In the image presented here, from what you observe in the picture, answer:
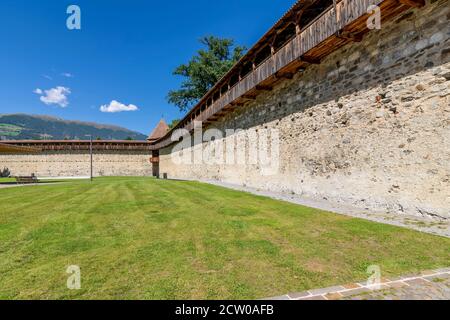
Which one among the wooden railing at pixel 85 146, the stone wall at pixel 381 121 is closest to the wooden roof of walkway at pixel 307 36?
the stone wall at pixel 381 121

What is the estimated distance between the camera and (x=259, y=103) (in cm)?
1227

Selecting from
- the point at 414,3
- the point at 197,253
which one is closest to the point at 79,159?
the point at 197,253

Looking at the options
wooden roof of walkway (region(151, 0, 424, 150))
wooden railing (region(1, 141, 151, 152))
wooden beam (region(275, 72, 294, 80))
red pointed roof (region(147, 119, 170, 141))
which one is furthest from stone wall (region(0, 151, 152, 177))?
wooden beam (region(275, 72, 294, 80))

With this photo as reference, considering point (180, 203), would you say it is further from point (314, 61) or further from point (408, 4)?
point (408, 4)

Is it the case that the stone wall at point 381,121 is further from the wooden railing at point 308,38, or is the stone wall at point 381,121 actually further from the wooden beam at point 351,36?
the wooden railing at point 308,38

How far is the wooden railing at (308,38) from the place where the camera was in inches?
237

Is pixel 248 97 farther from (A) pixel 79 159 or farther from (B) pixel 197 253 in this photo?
(A) pixel 79 159

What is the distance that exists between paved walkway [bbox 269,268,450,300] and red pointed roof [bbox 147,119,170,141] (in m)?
36.5

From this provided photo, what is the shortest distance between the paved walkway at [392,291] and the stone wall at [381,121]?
3.10 metres

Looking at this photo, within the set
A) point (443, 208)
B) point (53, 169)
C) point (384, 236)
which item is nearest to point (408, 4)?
point (443, 208)

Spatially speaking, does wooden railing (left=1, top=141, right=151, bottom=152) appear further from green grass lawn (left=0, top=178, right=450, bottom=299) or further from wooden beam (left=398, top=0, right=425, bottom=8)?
wooden beam (left=398, top=0, right=425, bottom=8)

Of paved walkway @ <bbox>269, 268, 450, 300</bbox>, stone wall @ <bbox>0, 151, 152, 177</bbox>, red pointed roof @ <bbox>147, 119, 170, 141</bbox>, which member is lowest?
paved walkway @ <bbox>269, 268, 450, 300</bbox>

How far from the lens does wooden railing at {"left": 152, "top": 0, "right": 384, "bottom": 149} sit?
6011mm
